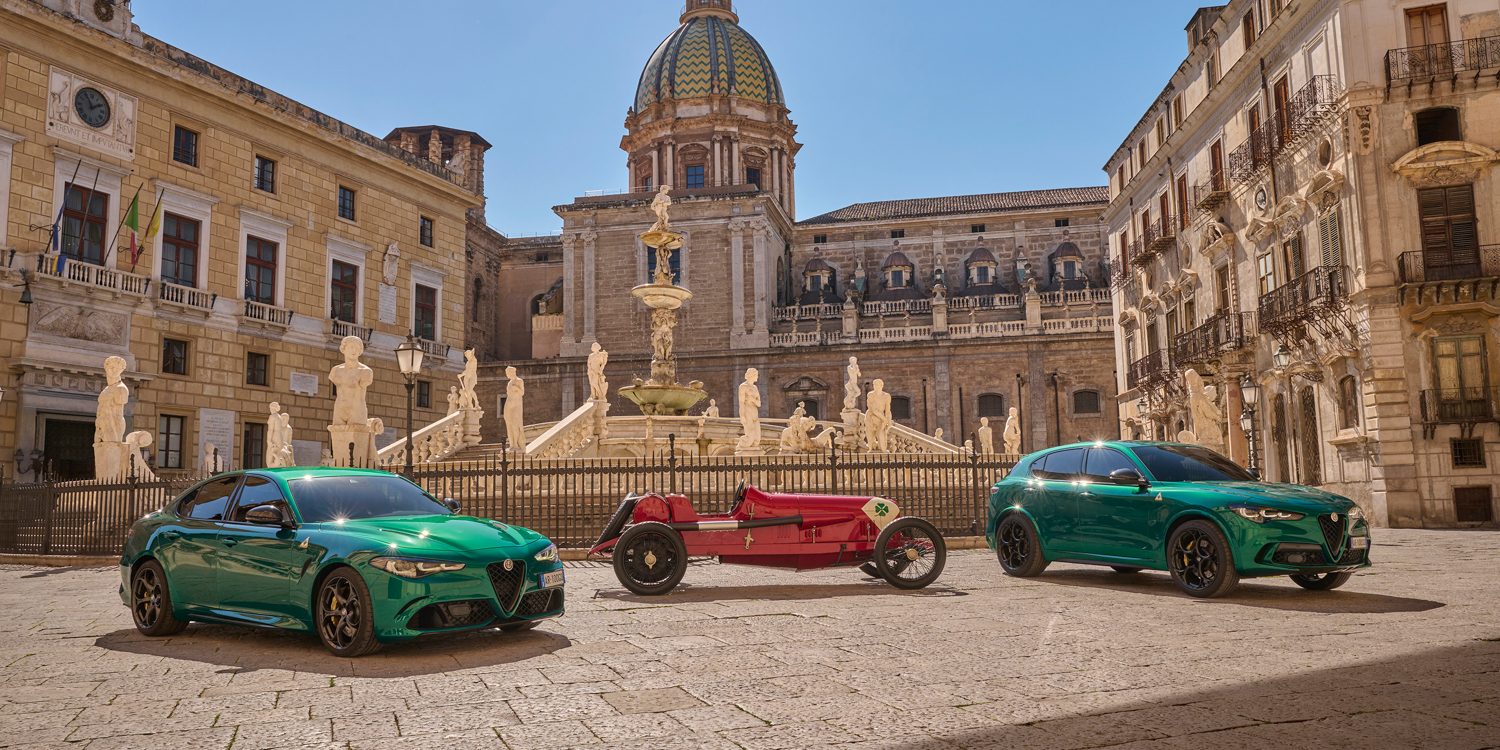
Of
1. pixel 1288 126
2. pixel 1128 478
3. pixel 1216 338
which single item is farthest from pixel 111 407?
pixel 1216 338

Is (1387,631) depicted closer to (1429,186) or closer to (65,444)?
(1429,186)

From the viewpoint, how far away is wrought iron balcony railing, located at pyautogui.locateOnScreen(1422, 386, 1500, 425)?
19938mm

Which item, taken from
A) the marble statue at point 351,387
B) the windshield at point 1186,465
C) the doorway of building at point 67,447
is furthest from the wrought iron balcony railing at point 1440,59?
the doorway of building at point 67,447

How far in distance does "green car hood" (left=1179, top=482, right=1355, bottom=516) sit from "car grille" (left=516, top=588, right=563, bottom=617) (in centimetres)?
533

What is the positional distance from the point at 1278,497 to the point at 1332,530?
48cm

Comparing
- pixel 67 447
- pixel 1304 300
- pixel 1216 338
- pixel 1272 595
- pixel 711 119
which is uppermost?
pixel 711 119

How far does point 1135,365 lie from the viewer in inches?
1350

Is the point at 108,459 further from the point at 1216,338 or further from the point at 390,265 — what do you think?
the point at 1216,338

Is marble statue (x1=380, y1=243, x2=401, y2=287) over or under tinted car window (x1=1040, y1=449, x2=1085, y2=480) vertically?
over

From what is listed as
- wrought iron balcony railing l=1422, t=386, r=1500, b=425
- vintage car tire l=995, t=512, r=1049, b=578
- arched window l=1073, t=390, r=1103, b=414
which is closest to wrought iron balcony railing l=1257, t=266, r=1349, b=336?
wrought iron balcony railing l=1422, t=386, r=1500, b=425

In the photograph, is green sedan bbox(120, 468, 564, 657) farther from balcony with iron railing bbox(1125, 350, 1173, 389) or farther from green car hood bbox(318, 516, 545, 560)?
balcony with iron railing bbox(1125, 350, 1173, 389)

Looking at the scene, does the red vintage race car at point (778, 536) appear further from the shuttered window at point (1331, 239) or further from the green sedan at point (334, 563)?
the shuttered window at point (1331, 239)

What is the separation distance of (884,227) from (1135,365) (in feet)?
77.9

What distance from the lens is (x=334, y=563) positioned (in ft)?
21.6
